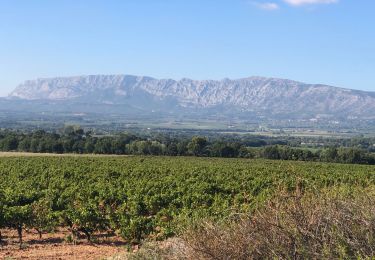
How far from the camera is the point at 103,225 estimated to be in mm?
19703

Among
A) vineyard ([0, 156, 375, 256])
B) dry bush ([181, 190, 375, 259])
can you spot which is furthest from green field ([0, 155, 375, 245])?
dry bush ([181, 190, 375, 259])

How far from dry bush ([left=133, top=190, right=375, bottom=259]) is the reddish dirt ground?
8.40 m

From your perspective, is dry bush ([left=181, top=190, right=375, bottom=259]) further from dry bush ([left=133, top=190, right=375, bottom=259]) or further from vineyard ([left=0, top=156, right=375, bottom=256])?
vineyard ([left=0, top=156, right=375, bottom=256])

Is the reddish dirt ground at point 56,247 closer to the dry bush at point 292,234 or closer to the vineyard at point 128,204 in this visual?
the vineyard at point 128,204

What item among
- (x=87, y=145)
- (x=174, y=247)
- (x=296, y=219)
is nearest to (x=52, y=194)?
(x=174, y=247)

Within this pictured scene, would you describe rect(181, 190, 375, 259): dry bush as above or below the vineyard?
above

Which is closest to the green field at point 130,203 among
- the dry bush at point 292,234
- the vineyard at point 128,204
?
the vineyard at point 128,204

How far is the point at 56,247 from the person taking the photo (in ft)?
57.2

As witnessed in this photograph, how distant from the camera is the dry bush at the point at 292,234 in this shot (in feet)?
21.2

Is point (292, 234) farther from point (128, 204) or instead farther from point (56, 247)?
point (128, 204)

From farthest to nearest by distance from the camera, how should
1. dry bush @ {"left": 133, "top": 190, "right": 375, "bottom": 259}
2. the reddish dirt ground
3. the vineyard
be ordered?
the reddish dirt ground < the vineyard < dry bush @ {"left": 133, "top": 190, "right": 375, "bottom": 259}

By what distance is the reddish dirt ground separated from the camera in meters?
15.8

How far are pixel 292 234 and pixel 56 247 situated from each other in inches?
509

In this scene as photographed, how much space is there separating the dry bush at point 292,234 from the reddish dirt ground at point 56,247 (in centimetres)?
840
